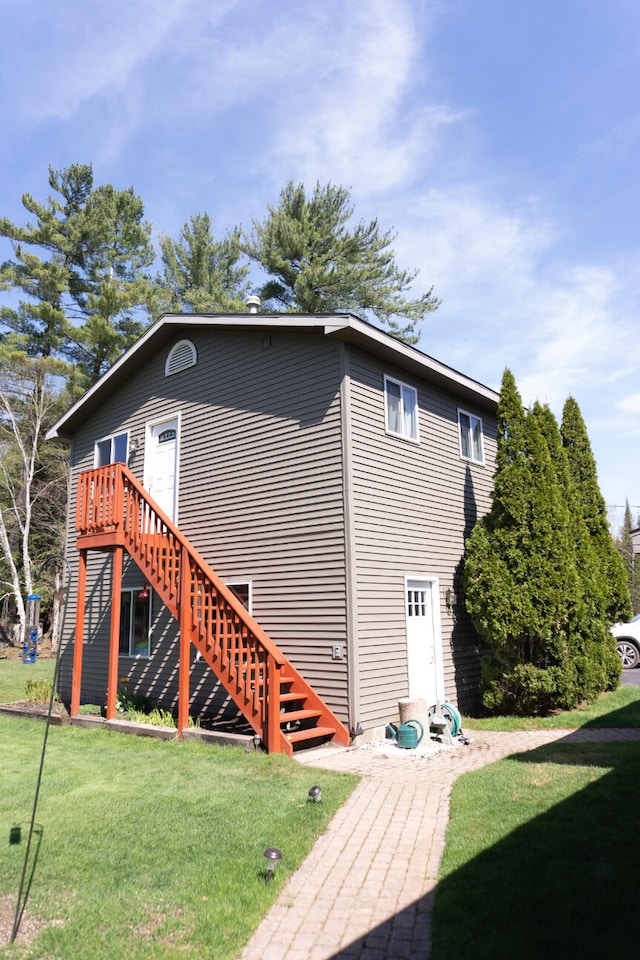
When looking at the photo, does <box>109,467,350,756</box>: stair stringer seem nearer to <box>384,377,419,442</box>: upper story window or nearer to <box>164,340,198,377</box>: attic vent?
<box>164,340,198,377</box>: attic vent

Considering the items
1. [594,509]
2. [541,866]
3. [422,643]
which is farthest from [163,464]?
[541,866]

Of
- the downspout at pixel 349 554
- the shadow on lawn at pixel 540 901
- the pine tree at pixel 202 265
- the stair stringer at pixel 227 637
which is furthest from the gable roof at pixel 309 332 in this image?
the pine tree at pixel 202 265

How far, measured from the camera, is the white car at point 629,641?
50.2 feet

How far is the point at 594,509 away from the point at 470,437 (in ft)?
11.9

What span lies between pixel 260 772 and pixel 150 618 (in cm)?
582

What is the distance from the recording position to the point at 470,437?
12773mm

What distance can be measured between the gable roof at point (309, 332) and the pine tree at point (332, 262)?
46.2 ft

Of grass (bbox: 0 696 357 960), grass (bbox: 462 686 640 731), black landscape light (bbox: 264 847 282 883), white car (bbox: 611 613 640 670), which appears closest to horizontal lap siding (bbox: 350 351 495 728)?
grass (bbox: 462 686 640 731)

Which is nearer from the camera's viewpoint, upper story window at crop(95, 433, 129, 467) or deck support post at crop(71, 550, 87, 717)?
deck support post at crop(71, 550, 87, 717)

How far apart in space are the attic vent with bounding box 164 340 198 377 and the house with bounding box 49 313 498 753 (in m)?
0.06

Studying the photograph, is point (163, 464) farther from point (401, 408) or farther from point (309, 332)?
point (401, 408)

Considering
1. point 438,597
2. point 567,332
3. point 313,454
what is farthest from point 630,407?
point 313,454

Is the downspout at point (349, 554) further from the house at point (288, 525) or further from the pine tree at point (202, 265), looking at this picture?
the pine tree at point (202, 265)

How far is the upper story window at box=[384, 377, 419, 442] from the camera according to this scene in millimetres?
10266
